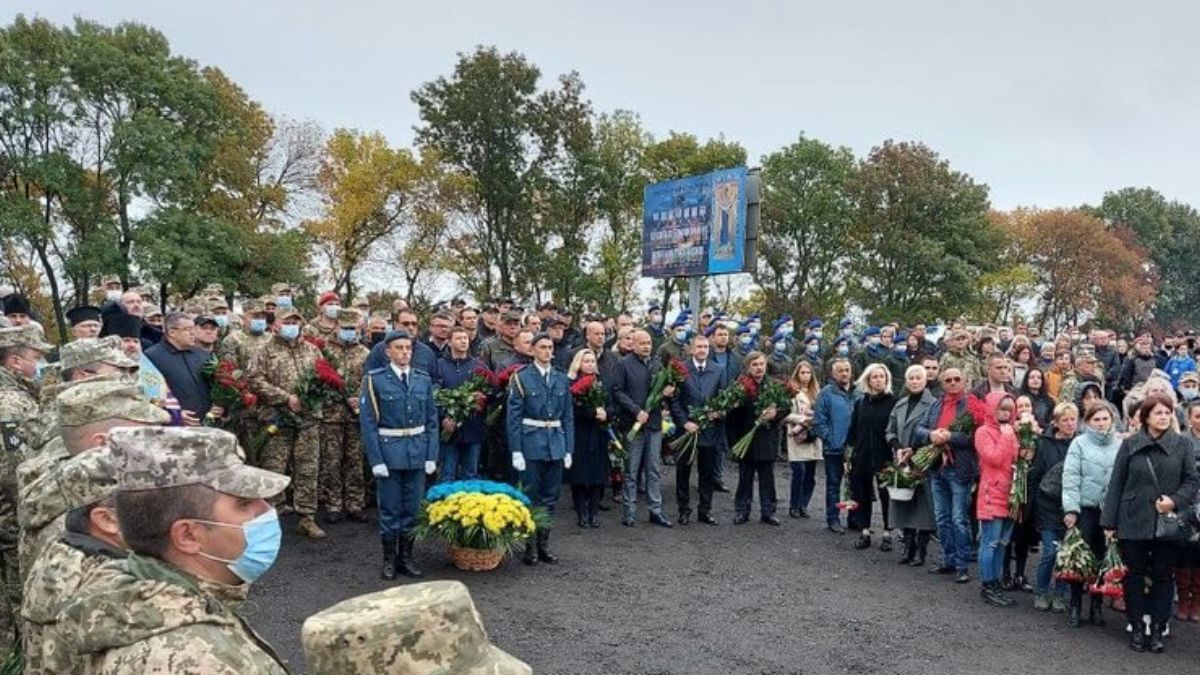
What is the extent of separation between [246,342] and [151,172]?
26.2m

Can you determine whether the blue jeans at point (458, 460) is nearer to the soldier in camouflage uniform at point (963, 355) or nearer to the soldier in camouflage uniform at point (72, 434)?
the soldier in camouflage uniform at point (72, 434)

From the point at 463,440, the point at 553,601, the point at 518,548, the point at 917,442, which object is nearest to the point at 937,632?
the point at 917,442

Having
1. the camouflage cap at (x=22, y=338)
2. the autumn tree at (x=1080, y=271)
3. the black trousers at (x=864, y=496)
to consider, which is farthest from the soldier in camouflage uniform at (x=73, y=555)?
the autumn tree at (x=1080, y=271)

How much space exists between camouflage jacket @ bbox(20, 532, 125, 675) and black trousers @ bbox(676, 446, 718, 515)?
7431 mm

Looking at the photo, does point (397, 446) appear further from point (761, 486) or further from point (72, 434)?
point (761, 486)

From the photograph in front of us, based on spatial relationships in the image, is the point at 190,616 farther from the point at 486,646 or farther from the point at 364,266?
the point at 364,266

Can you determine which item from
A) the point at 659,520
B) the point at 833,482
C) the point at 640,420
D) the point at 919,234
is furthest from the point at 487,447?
the point at 919,234

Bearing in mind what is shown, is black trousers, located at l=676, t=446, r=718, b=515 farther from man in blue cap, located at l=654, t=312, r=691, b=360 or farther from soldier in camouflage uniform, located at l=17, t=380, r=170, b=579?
soldier in camouflage uniform, located at l=17, t=380, r=170, b=579

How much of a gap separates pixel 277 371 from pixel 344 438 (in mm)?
1051

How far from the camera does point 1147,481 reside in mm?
6051

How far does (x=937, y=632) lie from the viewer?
21.2ft

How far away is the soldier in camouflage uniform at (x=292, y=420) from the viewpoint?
27.1ft

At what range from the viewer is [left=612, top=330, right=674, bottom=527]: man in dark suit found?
9.30 m

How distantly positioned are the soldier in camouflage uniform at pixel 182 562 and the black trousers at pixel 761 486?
8.18 metres
